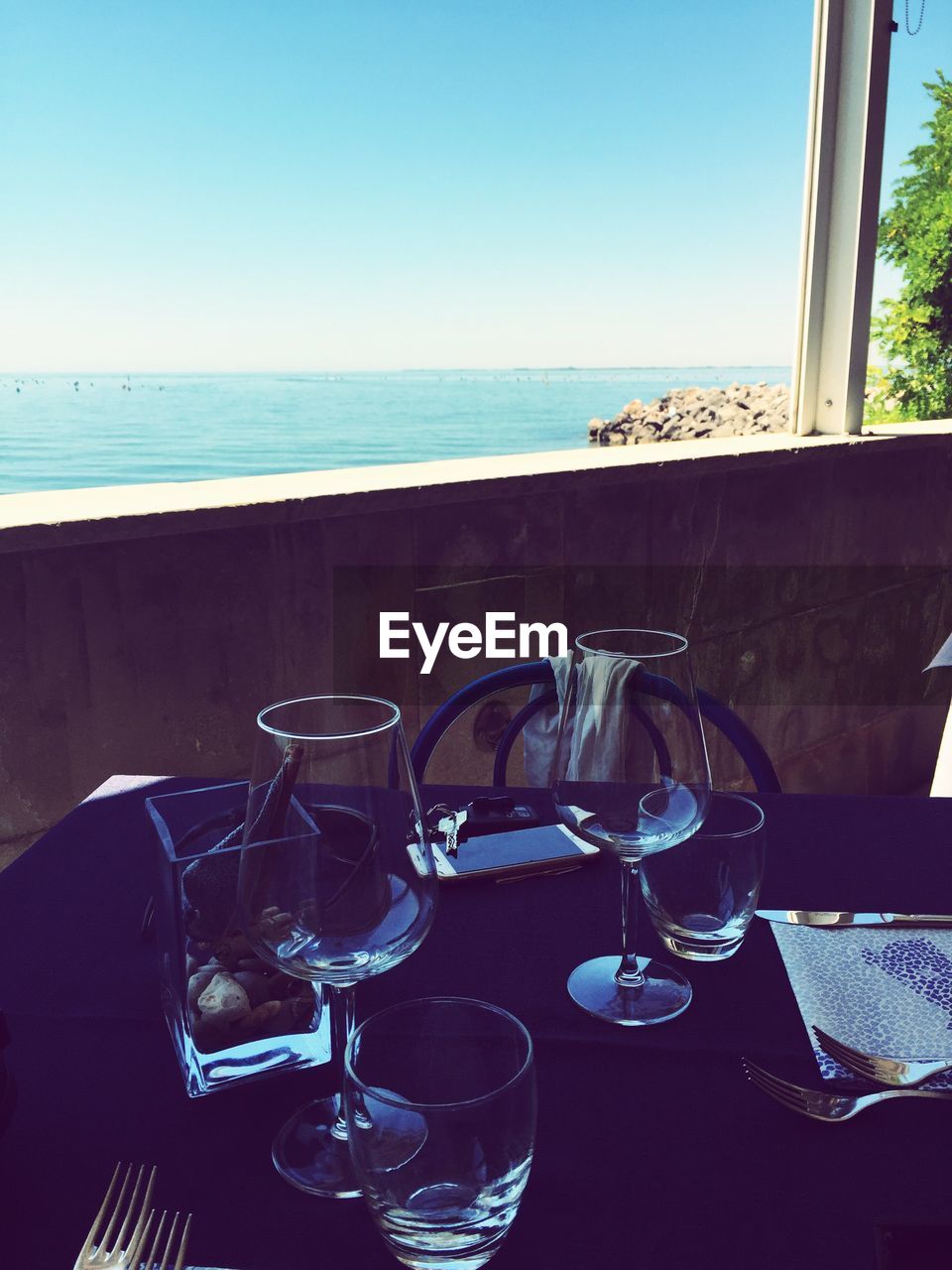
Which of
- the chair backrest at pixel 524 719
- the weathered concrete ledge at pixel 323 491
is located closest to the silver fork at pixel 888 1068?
the chair backrest at pixel 524 719

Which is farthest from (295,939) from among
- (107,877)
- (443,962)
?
(107,877)

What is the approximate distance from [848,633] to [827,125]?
176cm

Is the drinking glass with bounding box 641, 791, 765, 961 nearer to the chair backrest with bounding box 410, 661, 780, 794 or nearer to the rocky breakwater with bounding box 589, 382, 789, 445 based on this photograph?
the chair backrest with bounding box 410, 661, 780, 794

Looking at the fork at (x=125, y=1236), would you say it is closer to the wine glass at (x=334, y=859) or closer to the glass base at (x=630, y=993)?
the wine glass at (x=334, y=859)

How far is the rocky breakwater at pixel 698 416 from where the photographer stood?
1543 cm

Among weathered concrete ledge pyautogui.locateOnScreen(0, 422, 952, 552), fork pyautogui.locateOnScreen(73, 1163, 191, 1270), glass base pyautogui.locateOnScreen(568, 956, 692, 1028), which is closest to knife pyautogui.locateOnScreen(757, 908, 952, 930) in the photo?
glass base pyautogui.locateOnScreen(568, 956, 692, 1028)

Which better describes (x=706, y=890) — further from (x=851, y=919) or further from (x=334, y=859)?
(x=334, y=859)

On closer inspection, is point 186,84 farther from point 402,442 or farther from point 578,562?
point 578,562

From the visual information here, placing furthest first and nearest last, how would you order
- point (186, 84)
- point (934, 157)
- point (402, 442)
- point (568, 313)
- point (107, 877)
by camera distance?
point (568, 313) → point (186, 84) → point (402, 442) → point (934, 157) → point (107, 877)

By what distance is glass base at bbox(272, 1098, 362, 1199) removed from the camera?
0.56 metres

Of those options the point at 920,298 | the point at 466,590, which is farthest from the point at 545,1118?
the point at 920,298

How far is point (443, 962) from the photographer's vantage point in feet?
2.71

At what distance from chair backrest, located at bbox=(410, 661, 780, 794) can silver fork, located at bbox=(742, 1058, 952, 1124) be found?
0.70 metres

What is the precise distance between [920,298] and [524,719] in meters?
5.48
